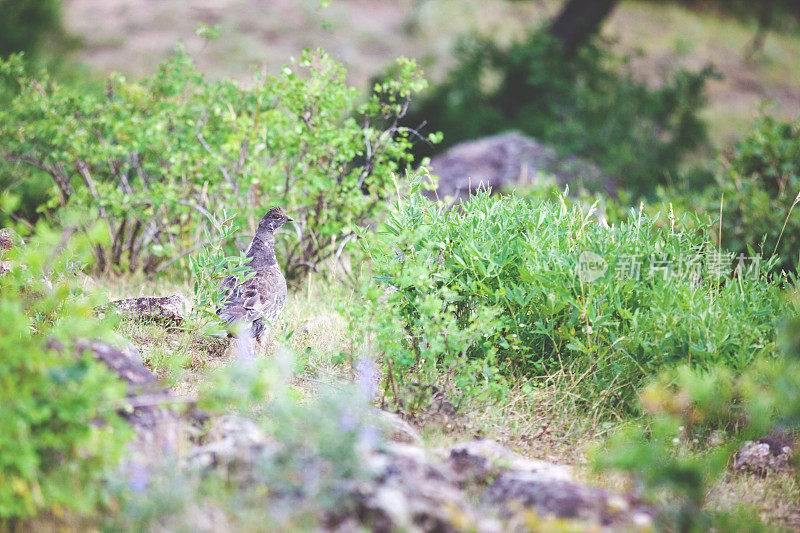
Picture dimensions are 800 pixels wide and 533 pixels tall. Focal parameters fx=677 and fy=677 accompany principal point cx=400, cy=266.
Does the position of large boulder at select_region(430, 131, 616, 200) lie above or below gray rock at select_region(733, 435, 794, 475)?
above

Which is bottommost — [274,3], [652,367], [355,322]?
[652,367]

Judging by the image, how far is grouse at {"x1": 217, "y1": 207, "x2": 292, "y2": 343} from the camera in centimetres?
464

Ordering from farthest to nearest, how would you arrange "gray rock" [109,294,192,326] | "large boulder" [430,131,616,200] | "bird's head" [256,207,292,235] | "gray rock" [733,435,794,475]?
"large boulder" [430,131,616,200]
"bird's head" [256,207,292,235]
"gray rock" [109,294,192,326]
"gray rock" [733,435,794,475]

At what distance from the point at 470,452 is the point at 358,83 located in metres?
17.3

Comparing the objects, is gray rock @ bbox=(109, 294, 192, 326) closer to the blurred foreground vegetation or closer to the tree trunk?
the blurred foreground vegetation

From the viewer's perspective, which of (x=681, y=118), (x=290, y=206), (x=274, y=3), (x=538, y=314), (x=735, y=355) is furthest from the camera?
(x=274, y=3)

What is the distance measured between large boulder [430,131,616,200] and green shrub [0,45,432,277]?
10.2 ft

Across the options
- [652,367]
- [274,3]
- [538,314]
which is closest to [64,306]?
[538,314]

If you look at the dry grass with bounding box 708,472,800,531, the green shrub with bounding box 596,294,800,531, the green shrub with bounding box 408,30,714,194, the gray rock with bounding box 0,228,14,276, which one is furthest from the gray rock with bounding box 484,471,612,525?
the green shrub with bounding box 408,30,714,194

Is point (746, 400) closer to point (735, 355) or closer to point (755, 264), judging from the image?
point (735, 355)

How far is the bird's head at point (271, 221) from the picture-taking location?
5.28m

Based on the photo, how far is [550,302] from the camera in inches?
170

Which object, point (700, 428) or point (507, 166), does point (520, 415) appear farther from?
point (507, 166)

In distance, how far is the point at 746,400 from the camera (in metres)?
3.97
